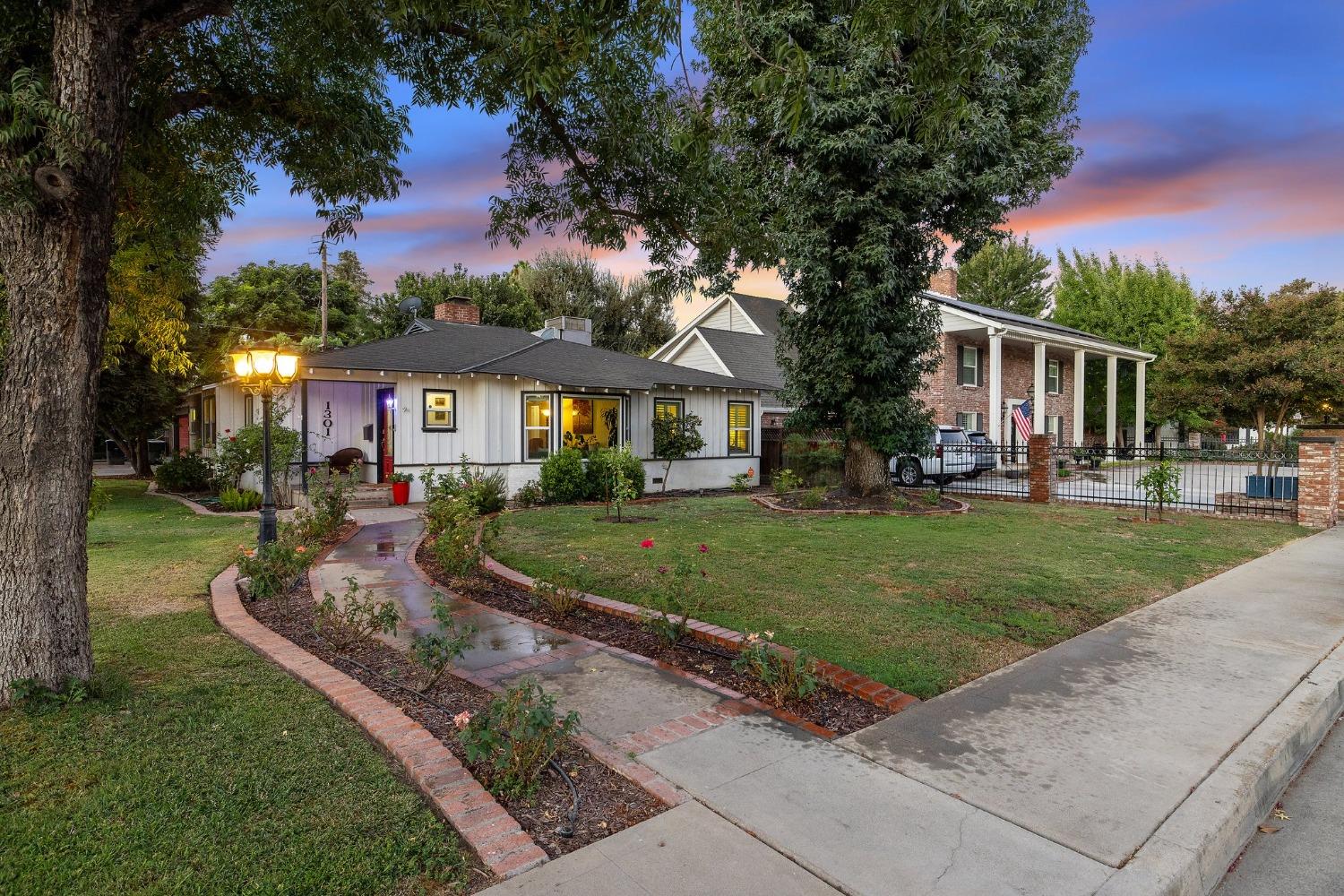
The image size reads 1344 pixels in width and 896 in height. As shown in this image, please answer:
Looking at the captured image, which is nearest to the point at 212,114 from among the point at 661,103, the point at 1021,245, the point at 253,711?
the point at 661,103

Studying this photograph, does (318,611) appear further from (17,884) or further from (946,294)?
(946,294)

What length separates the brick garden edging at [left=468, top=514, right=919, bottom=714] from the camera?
3.86 metres

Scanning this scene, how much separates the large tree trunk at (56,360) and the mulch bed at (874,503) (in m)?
11.2

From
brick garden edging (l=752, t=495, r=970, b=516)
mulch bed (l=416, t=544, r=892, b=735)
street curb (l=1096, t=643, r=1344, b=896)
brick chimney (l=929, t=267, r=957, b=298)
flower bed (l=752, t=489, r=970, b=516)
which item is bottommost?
street curb (l=1096, t=643, r=1344, b=896)

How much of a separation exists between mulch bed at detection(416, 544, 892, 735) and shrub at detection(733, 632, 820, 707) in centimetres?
6

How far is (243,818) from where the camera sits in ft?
8.44

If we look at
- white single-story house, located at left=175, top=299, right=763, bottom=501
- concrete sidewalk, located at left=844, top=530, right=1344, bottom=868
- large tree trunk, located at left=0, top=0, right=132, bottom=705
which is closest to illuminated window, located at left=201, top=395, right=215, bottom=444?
white single-story house, located at left=175, top=299, right=763, bottom=501

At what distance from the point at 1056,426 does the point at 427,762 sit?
102ft

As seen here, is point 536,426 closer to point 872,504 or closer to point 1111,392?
point 872,504

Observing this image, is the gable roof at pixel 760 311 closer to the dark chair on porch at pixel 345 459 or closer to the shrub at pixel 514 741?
the dark chair on porch at pixel 345 459

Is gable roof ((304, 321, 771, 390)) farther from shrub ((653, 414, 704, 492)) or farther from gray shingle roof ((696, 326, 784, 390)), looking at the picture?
gray shingle roof ((696, 326, 784, 390))

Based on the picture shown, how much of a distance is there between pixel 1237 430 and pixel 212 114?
4991 centimetres

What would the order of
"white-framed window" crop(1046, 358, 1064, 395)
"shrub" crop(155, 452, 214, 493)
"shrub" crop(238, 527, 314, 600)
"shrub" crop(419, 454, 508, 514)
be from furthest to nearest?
1. "white-framed window" crop(1046, 358, 1064, 395)
2. "shrub" crop(155, 452, 214, 493)
3. "shrub" crop(419, 454, 508, 514)
4. "shrub" crop(238, 527, 314, 600)

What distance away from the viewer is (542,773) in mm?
3008
